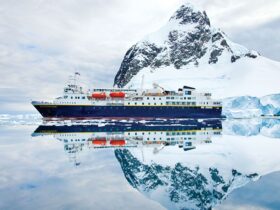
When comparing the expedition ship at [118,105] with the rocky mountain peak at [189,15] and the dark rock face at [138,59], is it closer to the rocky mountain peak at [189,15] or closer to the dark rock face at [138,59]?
the dark rock face at [138,59]

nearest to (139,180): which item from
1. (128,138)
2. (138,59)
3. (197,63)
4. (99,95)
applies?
(128,138)

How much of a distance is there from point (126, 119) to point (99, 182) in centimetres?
4739

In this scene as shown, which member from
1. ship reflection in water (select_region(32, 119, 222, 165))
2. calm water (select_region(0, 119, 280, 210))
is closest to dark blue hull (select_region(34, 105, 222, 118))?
ship reflection in water (select_region(32, 119, 222, 165))

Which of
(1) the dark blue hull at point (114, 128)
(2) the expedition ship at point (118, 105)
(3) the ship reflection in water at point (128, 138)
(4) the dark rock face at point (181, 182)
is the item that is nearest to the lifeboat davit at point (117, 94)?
(2) the expedition ship at point (118, 105)

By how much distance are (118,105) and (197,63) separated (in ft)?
301

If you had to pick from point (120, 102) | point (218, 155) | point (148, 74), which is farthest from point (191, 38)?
point (218, 155)

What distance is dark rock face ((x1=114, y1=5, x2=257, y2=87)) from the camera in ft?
467

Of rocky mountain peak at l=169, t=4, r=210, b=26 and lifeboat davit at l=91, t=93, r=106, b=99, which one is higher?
rocky mountain peak at l=169, t=4, r=210, b=26

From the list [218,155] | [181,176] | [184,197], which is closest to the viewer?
[184,197]

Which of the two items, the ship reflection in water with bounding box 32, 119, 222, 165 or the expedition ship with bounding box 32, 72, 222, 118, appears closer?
the ship reflection in water with bounding box 32, 119, 222, 165

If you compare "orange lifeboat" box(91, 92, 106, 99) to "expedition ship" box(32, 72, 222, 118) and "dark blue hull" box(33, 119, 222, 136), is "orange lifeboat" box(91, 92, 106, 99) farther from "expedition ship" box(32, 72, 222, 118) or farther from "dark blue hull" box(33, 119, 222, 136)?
"dark blue hull" box(33, 119, 222, 136)

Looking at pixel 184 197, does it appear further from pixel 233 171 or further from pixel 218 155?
pixel 218 155

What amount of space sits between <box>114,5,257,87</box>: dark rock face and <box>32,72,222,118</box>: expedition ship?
3236 inches

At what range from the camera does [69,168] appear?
11898mm
